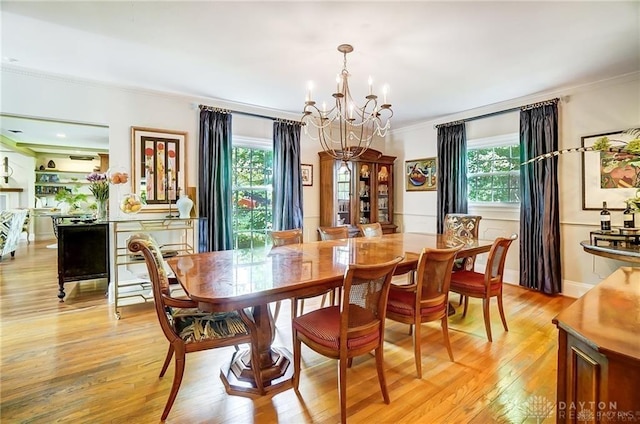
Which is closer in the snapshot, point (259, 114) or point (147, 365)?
point (147, 365)

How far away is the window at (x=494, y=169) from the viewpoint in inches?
168

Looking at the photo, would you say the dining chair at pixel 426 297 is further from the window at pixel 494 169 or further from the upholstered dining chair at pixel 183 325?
the window at pixel 494 169

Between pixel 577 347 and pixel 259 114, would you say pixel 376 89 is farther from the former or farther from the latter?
pixel 577 347

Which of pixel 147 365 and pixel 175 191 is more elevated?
pixel 175 191

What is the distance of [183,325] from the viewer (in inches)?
71.7

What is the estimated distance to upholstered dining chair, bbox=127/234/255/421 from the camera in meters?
1.69

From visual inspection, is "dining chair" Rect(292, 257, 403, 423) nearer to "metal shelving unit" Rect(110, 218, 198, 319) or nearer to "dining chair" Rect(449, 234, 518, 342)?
"dining chair" Rect(449, 234, 518, 342)

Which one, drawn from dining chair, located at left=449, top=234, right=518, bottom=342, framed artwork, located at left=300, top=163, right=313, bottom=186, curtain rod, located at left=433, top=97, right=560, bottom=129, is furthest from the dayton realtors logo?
framed artwork, located at left=300, top=163, right=313, bottom=186

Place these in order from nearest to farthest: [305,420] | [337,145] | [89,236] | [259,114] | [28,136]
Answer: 1. [305,420]
2. [89,236]
3. [259,114]
4. [337,145]
5. [28,136]

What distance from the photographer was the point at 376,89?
3.65 metres

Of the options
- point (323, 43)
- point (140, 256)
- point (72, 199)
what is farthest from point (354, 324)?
point (72, 199)

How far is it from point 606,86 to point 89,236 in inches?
254

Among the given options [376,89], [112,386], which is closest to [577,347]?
[112,386]

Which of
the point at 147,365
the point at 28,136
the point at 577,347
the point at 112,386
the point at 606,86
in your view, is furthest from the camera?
the point at 28,136
